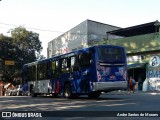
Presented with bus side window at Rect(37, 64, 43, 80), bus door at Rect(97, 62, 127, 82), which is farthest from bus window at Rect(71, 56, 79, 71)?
bus side window at Rect(37, 64, 43, 80)

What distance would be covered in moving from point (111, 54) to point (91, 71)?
5.22 feet

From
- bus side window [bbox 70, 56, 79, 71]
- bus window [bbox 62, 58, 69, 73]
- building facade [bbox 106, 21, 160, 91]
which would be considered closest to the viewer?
bus side window [bbox 70, 56, 79, 71]

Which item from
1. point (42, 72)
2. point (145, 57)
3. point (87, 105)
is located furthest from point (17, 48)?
point (87, 105)

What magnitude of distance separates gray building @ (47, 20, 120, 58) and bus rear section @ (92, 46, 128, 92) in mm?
26460

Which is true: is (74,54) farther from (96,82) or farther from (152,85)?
(152,85)

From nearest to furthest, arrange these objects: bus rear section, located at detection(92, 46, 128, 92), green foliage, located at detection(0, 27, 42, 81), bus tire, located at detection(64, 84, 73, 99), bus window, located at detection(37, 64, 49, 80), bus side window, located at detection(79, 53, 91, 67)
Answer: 1. bus rear section, located at detection(92, 46, 128, 92)
2. bus side window, located at detection(79, 53, 91, 67)
3. bus tire, located at detection(64, 84, 73, 99)
4. bus window, located at detection(37, 64, 49, 80)
5. green foliage, located at detection(0, 27, 42, 81)

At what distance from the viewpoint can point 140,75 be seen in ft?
127

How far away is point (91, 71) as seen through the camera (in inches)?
767

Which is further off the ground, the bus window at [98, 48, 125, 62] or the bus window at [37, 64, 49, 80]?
the bus window at [98, 48, 125, 62]

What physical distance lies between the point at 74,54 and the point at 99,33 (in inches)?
1176

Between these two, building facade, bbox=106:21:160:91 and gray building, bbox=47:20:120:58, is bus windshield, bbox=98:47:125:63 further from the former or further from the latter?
gray building, bbox=47:20:120:58

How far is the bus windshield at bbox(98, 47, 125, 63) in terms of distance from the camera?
19.5 m

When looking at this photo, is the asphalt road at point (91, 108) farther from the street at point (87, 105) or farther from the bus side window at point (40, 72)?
the bus side window at point (40, 72)

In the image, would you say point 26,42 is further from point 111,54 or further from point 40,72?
point 111,54
